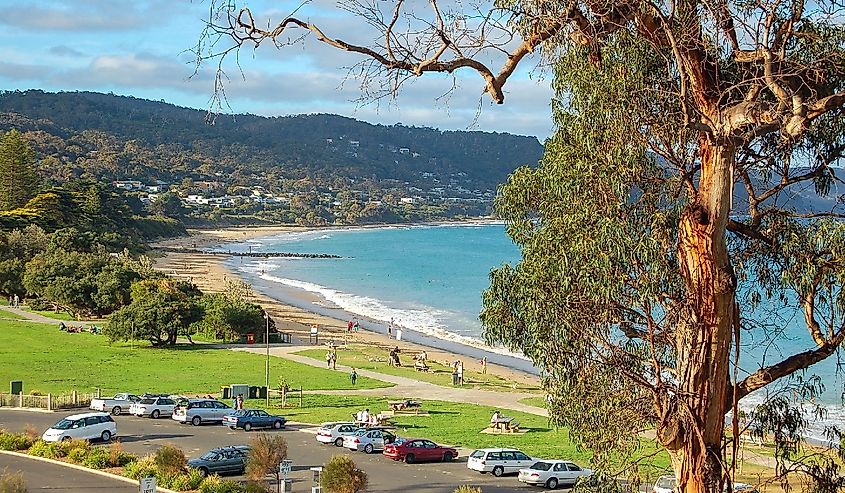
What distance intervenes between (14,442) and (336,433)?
9.09 meters

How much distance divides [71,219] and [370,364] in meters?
52.4

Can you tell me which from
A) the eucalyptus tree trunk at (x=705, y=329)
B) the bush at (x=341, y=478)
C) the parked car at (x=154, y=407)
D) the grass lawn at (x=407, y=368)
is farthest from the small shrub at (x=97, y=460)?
the grass lawn at (x=407, y=368)

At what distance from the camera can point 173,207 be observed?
168500 millimetres

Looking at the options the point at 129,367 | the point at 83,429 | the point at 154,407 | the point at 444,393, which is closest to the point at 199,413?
the point at 154,407

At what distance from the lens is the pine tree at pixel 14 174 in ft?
304

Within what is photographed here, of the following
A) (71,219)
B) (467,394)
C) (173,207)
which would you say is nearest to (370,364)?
(467,394)

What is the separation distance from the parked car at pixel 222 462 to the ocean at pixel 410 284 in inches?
580

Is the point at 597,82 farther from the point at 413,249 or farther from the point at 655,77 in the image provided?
the point at 413,249

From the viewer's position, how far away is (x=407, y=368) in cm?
4866

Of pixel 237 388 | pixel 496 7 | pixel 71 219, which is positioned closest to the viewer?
pixel 496 7

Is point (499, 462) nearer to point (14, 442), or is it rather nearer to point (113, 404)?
point (14, 442)

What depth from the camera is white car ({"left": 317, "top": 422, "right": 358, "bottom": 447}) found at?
2892 centimetres

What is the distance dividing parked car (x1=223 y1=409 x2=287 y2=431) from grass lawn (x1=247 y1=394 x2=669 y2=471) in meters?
2.27

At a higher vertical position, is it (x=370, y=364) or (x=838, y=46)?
(x=838, y=46)
